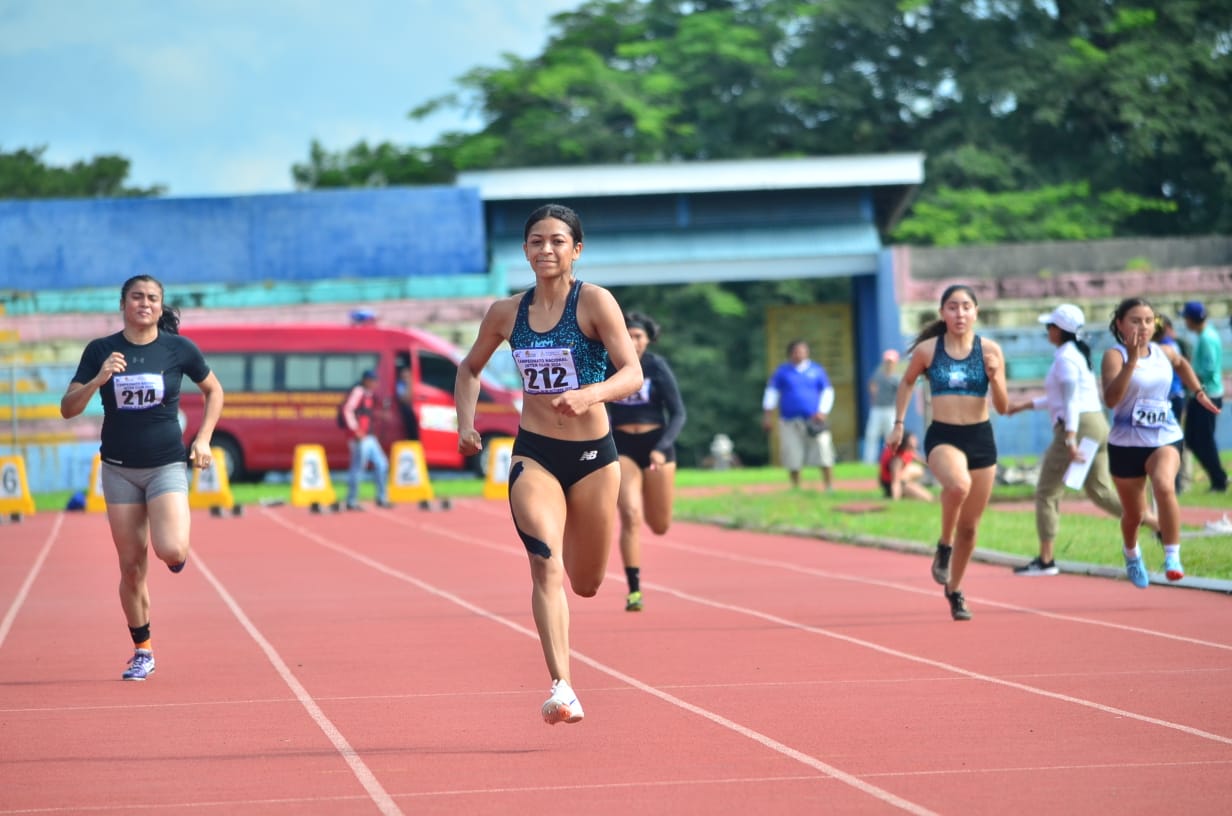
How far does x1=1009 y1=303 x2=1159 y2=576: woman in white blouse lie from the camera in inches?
572

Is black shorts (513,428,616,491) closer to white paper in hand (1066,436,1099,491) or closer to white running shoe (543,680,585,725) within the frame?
white running shoe (543,680,585,725)

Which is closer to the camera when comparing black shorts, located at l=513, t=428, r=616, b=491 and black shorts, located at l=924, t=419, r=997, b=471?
black shorts, located at l=513, t=428, r=616, b=491

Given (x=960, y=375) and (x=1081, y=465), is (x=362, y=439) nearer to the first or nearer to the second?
(x=1081, y=465)

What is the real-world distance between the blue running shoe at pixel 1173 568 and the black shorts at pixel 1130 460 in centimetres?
69

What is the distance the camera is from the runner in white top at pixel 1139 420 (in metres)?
12.6

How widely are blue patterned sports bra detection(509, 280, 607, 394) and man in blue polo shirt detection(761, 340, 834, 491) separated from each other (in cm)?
1840

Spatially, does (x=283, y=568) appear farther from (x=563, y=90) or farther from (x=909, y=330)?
(x=563, y=90)

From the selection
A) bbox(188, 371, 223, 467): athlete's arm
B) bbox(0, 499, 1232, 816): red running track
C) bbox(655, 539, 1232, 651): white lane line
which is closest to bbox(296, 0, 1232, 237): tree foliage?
bbox(655, 539, 1232, 651): white lane line

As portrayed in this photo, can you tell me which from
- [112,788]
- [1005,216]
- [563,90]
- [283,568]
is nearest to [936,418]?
[112,788]

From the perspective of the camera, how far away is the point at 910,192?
39.9 m

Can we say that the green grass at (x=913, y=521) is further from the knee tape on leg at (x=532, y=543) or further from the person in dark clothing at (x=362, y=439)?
the knee tape on leg at (x=532, y=543)

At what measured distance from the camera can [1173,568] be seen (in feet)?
43.0

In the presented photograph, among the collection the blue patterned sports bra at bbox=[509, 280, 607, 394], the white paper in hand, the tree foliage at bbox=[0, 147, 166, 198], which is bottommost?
the white paper in hand

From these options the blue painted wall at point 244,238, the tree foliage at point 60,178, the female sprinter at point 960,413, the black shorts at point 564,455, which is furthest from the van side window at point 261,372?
the tree foliage at point 60,178
